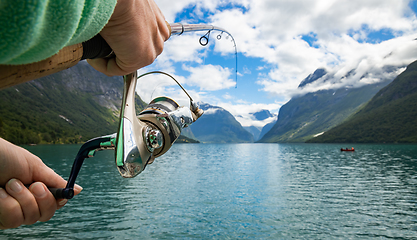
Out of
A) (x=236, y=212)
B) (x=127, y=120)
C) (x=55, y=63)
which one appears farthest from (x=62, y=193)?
(x=236, y=212)

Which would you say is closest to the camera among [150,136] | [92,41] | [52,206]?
[92,41]

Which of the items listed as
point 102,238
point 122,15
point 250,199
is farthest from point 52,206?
point 250,199

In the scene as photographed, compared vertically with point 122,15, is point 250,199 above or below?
below

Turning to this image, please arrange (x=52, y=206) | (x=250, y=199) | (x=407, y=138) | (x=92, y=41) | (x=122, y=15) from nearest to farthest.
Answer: (x=122, y=15), (x=92, y=41), (x=52, y=206), (x=250, y=199), (x=407, y=138)

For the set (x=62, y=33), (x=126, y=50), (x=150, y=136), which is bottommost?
(x=150, y=136)

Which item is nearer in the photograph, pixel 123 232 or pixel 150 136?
pixel 150 136

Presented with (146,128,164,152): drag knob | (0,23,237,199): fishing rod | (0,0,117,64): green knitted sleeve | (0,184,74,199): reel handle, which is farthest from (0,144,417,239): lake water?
(0,0,117,64): green knitted sleeve

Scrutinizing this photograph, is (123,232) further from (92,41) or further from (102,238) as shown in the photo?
(92,41)
